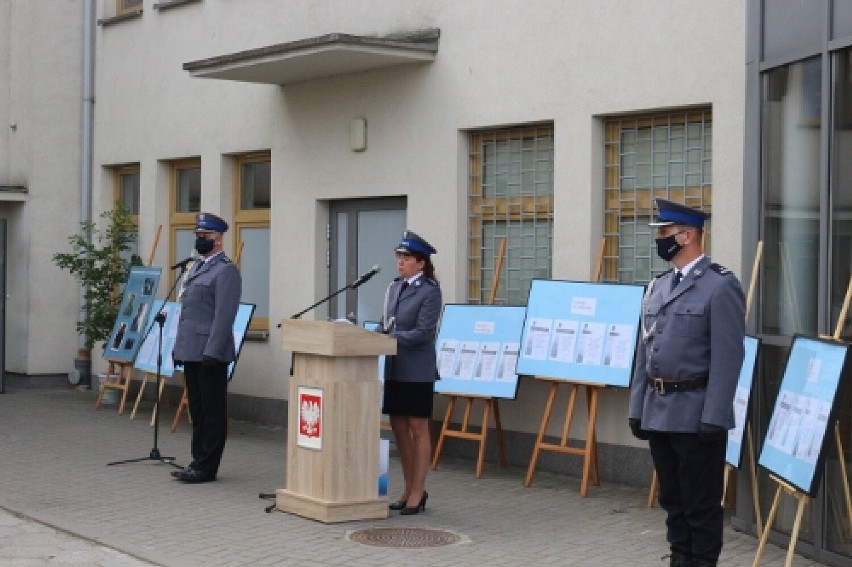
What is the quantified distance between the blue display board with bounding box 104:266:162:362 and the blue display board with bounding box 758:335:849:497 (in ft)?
31.3

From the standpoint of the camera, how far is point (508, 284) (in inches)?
513

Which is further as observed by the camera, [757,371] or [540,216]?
[540,216]

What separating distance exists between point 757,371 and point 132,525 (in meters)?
4.05

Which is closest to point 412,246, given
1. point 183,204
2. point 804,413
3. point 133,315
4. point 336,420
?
point 336,420

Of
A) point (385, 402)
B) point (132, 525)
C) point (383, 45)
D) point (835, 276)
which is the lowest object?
point (132, 525)

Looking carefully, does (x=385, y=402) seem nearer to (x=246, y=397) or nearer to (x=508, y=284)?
(x=508, y=284)

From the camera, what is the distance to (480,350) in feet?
40.2

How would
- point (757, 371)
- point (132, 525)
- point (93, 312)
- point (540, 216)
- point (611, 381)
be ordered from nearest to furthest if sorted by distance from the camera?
point (757, 371) < point (132, 525) < point (611, 381) < point (540, 216) < point (93, 312)

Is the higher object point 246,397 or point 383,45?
point 383,45

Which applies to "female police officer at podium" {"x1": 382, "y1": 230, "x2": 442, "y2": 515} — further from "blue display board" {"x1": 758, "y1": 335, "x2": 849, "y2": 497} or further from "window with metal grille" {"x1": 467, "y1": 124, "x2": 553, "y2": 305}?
"blue display board" {"x1": 758, "y1": 335, "x2": 849, "y2": 497}

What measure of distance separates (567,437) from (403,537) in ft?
8.44

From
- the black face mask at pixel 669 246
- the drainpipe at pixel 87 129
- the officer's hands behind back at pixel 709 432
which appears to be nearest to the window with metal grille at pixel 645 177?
the black face mask at pixel 669 246

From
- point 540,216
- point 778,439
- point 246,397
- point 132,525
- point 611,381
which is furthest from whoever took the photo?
point 246,397

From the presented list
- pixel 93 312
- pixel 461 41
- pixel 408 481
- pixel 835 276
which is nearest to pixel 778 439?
pixel 835 276
